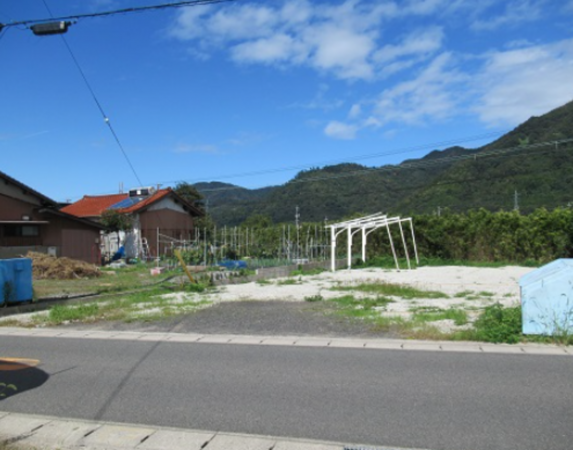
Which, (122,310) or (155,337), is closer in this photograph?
(155,337)

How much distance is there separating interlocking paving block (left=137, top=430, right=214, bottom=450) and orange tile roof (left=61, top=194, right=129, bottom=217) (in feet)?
129

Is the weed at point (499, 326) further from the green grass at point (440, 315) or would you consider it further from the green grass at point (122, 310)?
the green grass at point (122, 310)

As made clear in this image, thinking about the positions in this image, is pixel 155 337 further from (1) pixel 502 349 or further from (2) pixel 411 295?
(2) pixel 411 295

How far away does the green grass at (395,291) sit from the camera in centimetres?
1359

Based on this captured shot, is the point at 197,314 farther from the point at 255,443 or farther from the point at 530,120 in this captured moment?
the point at 530,120

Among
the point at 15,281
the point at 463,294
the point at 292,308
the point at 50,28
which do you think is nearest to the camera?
the point at 50,28

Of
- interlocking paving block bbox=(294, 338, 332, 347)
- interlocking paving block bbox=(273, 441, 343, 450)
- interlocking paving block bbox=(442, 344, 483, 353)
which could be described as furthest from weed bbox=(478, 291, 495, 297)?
interlocking paving block bbox=(273, 441, 343, 450)

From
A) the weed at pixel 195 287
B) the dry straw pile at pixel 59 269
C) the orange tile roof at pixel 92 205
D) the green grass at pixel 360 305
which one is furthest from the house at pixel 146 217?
the green grass at pixel 360 305

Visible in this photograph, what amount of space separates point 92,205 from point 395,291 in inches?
1460

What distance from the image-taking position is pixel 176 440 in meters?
4.43

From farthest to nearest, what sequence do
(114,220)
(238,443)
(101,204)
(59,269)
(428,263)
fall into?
(101,204)
(114,220)
(428,263)
(59,269)
(238,443)

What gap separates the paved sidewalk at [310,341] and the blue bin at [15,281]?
112 inches

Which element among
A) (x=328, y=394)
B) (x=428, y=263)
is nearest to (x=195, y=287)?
(x=328, y=394)

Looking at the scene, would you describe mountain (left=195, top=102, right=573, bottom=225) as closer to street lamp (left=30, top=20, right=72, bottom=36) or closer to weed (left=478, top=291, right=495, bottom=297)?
weed (left=478, top=291, right=495, bottom=297)
